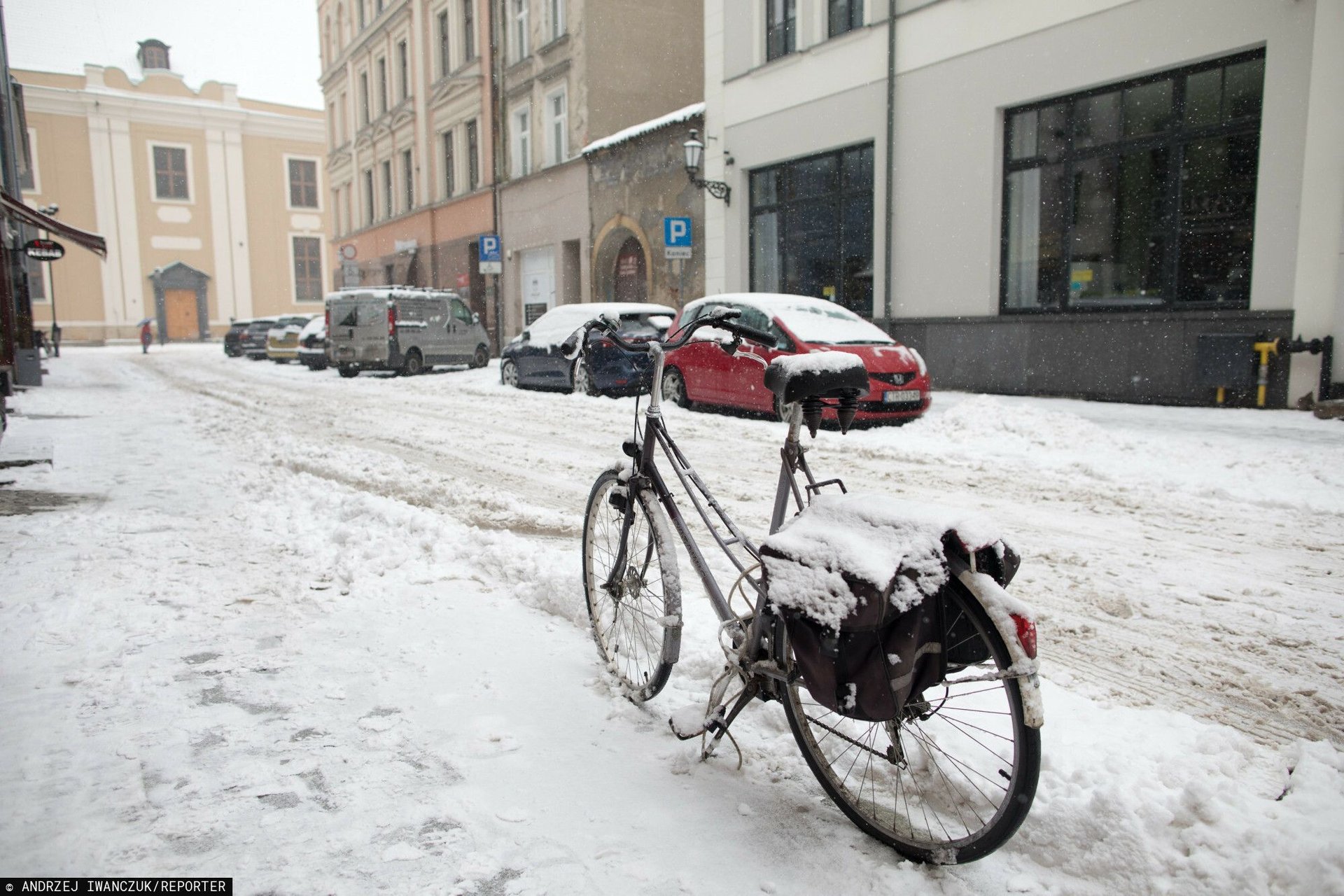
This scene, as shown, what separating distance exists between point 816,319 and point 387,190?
30148 mm

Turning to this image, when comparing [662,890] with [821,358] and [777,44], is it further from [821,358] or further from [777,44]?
[777,44]

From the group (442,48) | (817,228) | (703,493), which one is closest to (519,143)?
(442,48)

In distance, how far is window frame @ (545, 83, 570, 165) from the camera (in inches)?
928

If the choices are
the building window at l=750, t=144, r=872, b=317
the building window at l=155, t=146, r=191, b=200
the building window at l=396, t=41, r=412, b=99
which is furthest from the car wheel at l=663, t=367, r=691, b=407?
the building window at l=155, t=146, r=191, b=200

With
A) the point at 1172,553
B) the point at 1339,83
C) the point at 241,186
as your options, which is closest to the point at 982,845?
the point at 1172,553

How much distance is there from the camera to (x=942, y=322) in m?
13.7

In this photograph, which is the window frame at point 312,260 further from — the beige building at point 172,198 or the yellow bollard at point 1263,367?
the yellow bollard at point 1263,367

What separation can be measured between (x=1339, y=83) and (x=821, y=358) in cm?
1048

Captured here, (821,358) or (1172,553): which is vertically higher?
(821,358)

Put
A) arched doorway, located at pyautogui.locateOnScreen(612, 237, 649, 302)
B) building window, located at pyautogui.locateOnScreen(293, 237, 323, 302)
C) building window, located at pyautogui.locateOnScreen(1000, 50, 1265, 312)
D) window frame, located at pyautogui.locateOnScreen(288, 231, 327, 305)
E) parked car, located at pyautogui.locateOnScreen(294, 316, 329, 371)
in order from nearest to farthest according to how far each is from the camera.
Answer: building window, located at pyautogui.locateOnScreen(1000, 50, 1265, 312) → arched doorway, located at pyautogui.locateOnScreen(612, 237, 649, 302) → parked car, located at pyautogui.locateOnScreen(294, 316, 329, 371) → window frame, located at pyautogui.locateOnScreen(288, 231, 327, 305) → building window, located at pyautogui.locateOnScreen(293, 237, 323, 302)

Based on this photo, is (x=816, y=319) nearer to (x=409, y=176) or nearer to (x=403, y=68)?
(x=409, y=176)

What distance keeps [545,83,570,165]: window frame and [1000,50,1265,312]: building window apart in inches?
543

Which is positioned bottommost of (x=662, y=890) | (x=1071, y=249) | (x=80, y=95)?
(x=662, y=890)

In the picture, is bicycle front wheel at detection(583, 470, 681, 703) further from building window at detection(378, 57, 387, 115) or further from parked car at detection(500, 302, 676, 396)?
building window at detection(378, 57, 387, 115)
